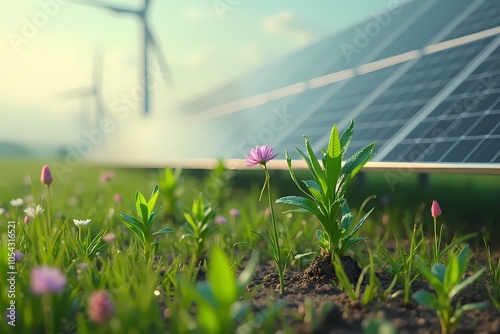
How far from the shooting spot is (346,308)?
2535 mm

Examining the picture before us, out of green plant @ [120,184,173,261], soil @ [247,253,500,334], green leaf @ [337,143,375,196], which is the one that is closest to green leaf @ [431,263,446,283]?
soil @ [247,253,500,334]

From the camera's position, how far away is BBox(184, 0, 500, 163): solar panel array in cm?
A: 471

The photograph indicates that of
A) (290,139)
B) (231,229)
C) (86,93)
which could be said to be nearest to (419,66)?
(290,139)

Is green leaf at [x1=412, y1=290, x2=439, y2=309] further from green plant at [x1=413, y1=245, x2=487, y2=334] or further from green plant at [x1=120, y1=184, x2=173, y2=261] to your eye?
green plant at [x1=120, y1=184, x2=173, y2=261]

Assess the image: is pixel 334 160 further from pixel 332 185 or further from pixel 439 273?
pixel 439 273

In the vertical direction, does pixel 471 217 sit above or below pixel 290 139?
below

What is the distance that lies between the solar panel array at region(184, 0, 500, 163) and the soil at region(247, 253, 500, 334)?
5.11ft

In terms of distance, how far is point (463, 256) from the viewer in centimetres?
236

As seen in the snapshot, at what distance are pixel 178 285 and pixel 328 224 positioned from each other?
878mm

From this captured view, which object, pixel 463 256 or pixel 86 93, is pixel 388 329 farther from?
pixel 86 93

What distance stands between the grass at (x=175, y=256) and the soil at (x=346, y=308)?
0.07 metres

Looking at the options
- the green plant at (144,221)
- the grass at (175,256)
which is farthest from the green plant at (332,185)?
the green plant at (144,221)

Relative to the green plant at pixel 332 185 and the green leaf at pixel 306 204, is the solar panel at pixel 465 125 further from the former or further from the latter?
the green leaf at pixel 306 204

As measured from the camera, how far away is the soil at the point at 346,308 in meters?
2.35
